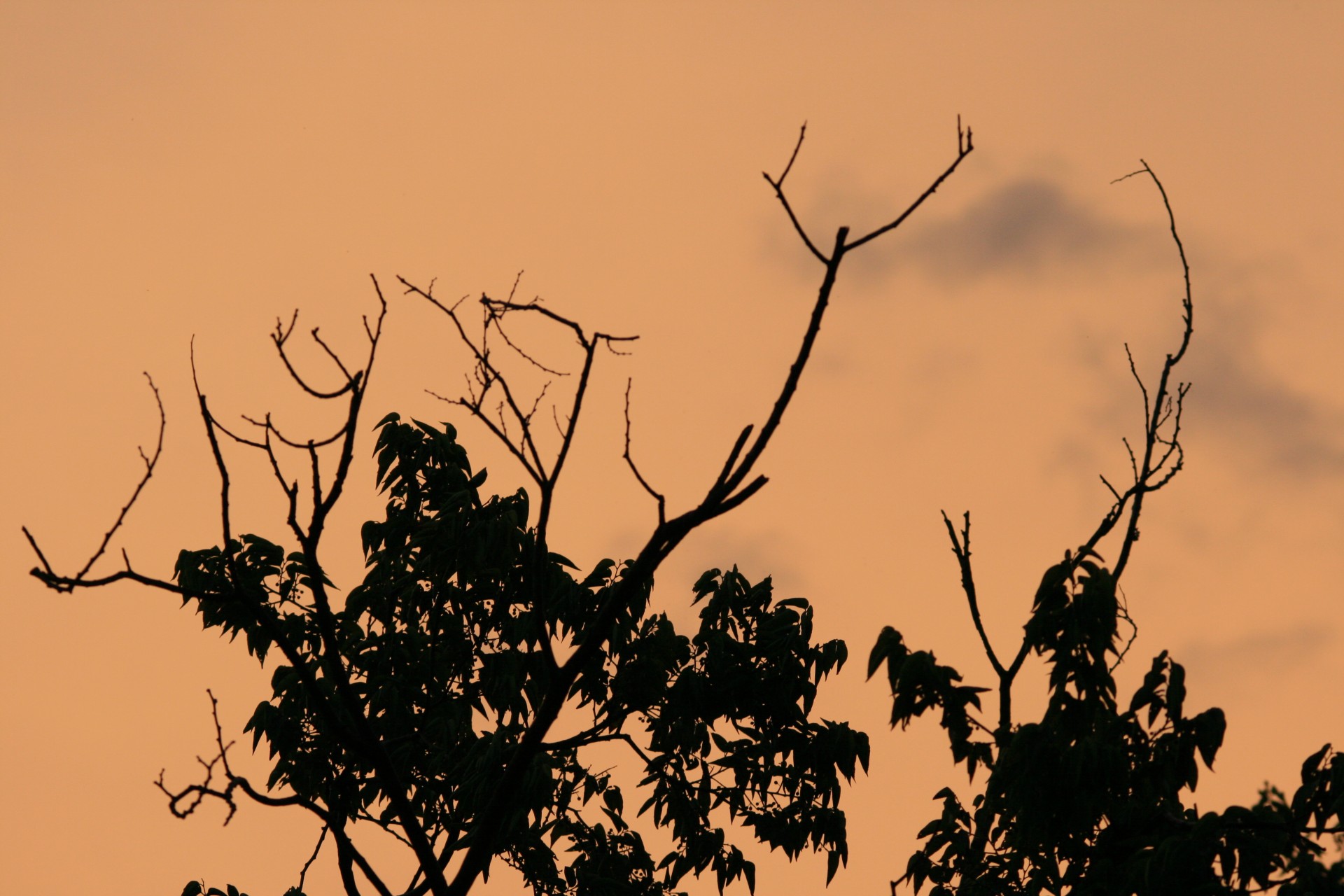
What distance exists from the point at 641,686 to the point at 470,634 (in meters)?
1.69

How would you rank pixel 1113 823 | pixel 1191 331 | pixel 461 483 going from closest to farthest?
pixel 1113 823 → pixel 1191 331 → pixel 461 483

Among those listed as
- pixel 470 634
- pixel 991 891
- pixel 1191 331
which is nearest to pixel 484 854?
pixel 991 891

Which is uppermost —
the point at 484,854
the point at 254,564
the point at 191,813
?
the point at 254,564

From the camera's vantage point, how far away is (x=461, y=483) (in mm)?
9945

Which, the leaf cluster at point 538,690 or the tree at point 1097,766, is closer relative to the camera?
the tree at point 1097,766

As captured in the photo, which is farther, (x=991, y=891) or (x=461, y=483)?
(x=461, y=483)

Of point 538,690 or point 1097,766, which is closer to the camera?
point 1097,766

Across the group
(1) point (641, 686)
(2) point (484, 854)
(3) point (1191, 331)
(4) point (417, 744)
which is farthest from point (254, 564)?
(3) point (1191, 331)

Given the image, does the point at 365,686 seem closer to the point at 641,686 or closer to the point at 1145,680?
the point at 641,686

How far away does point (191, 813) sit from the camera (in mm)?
5320

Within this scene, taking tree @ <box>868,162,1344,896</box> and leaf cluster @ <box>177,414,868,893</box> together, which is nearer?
tree @ <box>868,162,1344,896</box>

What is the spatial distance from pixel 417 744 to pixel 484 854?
3242mm

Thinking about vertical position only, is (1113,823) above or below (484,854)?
above

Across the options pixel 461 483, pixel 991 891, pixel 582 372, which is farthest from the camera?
pixel 461 483
